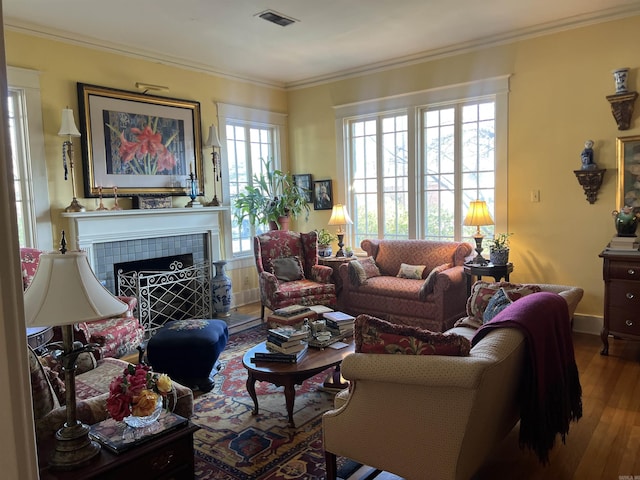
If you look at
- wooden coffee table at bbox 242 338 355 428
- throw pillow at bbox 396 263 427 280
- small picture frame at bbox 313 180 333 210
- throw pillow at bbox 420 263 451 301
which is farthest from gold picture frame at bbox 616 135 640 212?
small picture frame at bbox 313 180 333 210

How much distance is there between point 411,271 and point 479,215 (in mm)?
957

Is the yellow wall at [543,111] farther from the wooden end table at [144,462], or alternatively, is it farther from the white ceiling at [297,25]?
the wooden end table at [144,462]

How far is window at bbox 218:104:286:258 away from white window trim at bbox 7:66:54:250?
203cm

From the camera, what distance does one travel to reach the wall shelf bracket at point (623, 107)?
13.5 ft

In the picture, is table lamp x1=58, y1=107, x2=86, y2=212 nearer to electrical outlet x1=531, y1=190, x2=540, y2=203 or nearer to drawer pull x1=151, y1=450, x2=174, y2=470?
drawer pull x1=151, y1=450, x2=174, y2=470

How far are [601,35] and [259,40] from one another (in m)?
3.17

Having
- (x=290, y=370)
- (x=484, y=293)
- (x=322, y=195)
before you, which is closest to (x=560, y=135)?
(x=484, y=293)

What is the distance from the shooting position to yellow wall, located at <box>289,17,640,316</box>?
4.35 meters

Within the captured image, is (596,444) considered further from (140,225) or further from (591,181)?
(140,225)

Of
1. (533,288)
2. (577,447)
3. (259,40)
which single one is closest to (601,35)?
(533,288)

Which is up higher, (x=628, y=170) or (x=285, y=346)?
(x=628, y=170)

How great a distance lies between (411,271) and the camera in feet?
17.0

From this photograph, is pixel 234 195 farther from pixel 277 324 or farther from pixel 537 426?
pixel 537 426

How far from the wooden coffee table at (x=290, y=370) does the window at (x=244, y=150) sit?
3104 millimetres
